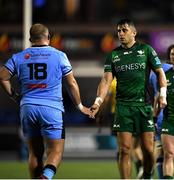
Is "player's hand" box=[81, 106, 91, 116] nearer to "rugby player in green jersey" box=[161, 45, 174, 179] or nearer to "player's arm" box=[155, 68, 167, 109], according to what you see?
"player's arm" box=[155, 68, 167, 109]

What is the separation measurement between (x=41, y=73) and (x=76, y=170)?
7411 millimetres

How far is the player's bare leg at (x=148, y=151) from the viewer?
40.4ft

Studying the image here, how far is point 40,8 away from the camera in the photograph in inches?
1077

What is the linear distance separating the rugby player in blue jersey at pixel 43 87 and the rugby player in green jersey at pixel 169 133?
6.76ft

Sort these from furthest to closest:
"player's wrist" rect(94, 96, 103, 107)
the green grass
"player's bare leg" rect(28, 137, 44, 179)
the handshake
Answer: the green grass → "player's wrist" rect(94, 96, 103, 107) → the handshake → "player's bare leg" rect(28, 137, 44, 179)

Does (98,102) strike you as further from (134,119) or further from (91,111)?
(134,119)

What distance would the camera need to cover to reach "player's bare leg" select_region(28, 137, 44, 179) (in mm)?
11336

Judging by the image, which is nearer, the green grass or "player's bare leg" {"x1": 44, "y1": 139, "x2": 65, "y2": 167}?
"player's bare leg" {"x1": 44, "y1": 139, "x2": 65, "y2": 167}

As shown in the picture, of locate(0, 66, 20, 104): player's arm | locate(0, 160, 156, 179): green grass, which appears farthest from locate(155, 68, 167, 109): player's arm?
locate(0, 160, 156, 179): green grass

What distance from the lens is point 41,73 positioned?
11.1 m

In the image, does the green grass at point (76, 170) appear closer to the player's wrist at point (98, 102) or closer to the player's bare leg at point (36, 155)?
the player's wrist at point (98, 102)

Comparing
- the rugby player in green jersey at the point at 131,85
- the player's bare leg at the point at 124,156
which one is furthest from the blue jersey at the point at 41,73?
the player's bare leg at the point at 124,156

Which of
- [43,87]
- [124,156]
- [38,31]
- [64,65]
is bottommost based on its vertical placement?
[124,156]

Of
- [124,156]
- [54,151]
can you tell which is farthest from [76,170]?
[54,151]
